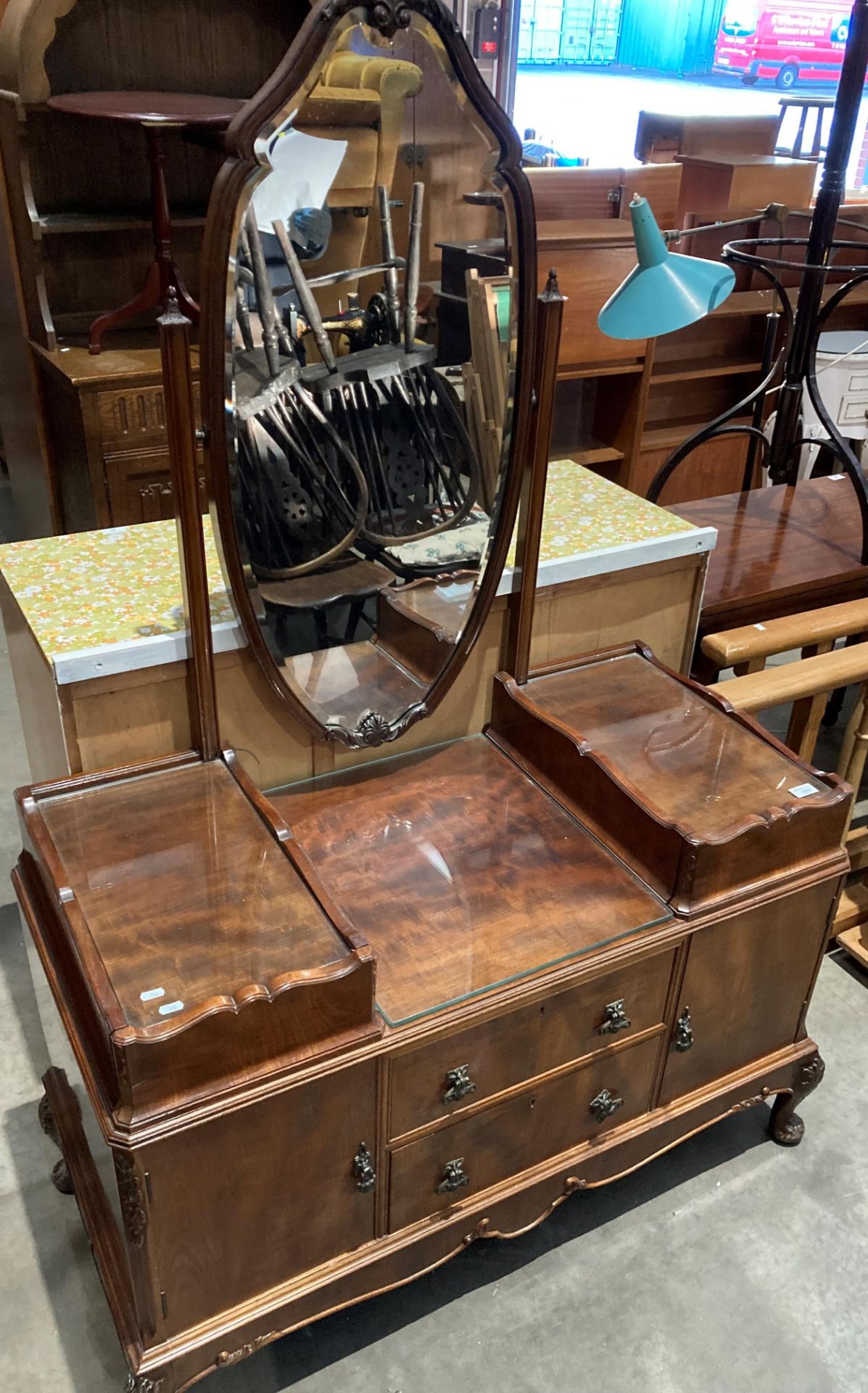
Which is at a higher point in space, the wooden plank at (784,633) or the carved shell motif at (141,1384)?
the wooden plank at (784,633)

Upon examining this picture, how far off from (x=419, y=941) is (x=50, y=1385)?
763mm

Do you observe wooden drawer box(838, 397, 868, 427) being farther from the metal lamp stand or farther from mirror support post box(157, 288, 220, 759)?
mirror support post box(157, 288, 220, 759)

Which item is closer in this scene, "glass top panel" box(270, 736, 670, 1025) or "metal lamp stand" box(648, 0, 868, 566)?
"glass top panel" box(270, 736, 670, 1025)

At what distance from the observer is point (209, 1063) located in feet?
3.70

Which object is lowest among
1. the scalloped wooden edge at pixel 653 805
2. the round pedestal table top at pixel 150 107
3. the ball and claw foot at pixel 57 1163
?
the ball and claw foot at pixel 57 1163

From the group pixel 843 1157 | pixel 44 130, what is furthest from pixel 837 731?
pixel 44 130

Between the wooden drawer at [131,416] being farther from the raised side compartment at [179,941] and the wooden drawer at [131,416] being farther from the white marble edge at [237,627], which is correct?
the raised side compartment at [179,941]

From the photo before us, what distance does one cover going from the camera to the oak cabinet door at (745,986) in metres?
1.51

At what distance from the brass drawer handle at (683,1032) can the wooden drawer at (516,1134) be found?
0.03 metres

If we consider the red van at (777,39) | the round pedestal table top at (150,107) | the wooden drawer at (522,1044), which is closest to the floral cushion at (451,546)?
the wooden drawer at (522,1044)

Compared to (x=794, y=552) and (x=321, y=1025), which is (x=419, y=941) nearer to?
(x=321, y=1025)

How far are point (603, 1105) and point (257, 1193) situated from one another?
508mm

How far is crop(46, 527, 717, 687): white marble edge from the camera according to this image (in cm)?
131

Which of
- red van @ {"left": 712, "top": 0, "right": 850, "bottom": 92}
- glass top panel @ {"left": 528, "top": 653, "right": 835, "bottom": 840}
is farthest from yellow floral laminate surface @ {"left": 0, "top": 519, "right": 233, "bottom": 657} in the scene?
red van @ {"left": 712, "top": 0, "right": 850, "bottom": 92}
